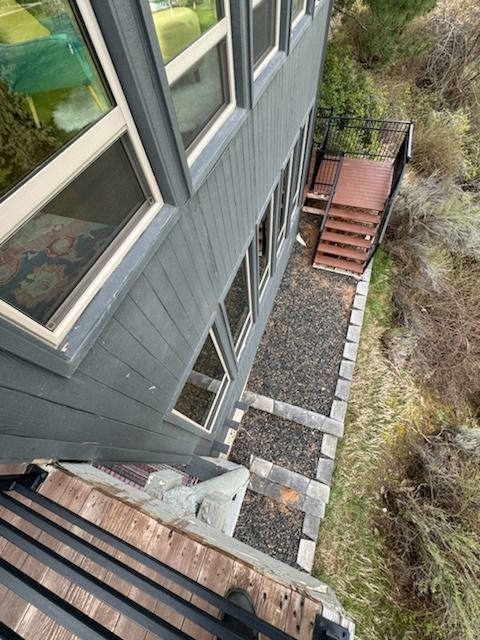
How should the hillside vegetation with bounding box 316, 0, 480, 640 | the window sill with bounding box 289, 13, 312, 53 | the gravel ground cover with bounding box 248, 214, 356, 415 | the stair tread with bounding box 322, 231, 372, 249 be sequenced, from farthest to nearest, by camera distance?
the stair tread with bounding box 322, 231, 372, 249, the gravel ground cover with bounding box 248, 214, 356, 415, the hillside vegetation with bounding box 316, 0, 480, 640, the window sill with bounding box 289, 13, 312, 53

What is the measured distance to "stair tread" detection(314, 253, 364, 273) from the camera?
255 inches

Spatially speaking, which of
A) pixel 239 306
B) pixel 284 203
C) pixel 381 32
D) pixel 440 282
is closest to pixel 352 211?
pixel 284 203

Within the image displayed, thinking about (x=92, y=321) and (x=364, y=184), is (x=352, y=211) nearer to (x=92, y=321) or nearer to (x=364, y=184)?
(x=364, y=184)

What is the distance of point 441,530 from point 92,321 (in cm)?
531

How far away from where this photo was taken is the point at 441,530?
420 centimetres

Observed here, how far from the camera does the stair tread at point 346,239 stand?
6309 millimetres

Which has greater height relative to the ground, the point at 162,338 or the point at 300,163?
the point at 300,163

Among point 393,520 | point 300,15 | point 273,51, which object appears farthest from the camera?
point 393,520

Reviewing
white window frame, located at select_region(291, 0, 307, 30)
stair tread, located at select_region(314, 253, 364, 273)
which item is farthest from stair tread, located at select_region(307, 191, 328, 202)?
white window frame, located at select_region(291, 0, 307, 30)

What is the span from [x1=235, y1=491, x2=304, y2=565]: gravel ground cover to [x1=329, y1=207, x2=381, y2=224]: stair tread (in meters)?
5.24

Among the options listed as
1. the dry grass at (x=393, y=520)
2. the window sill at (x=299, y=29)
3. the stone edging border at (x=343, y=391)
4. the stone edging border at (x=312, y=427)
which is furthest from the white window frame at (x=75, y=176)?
the dry grass at (x=393, y=520)

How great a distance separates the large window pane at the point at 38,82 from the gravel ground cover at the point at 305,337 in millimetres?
4884

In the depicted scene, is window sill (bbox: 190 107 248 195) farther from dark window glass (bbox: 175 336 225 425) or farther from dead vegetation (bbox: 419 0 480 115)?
dead vegetation (bbox: 419 0 480 115)

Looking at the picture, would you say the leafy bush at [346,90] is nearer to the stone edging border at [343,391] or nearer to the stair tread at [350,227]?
the stair tread at [350,227]
